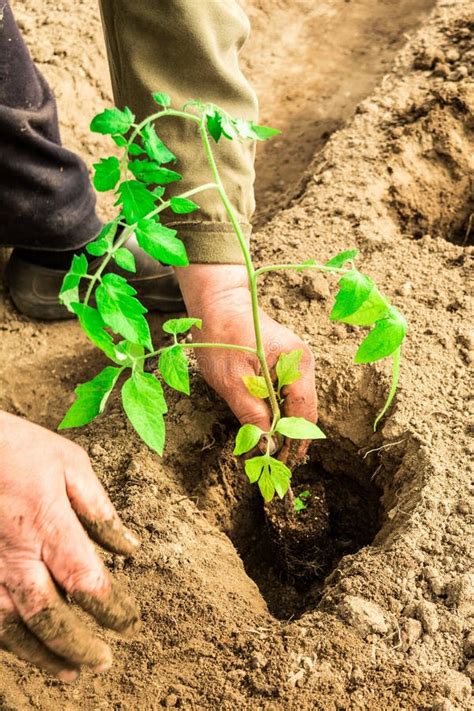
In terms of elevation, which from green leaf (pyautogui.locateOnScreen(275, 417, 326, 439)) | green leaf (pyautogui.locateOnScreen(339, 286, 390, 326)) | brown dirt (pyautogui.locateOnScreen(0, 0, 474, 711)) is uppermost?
green leaf (pyautogui.locateOnScreen(339, 286, 390, 326))

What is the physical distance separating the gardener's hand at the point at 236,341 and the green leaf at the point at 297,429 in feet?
0.69

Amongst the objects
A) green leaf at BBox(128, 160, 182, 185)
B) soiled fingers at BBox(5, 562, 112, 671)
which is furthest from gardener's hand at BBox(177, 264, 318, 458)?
soiled fingers at BBox(5, 562, 112, 671)

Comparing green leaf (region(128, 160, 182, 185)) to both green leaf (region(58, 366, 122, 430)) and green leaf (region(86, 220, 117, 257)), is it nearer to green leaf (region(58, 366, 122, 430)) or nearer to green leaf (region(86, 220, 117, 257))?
green leaf (region(86, 220, 117, 257))

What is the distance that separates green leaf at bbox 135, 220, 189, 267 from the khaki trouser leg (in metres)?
0.60

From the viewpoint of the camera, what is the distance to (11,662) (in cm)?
151

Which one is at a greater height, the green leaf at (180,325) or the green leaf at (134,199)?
the green leaf at (134,199)

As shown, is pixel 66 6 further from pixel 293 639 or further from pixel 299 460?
Result: pixel 293 639

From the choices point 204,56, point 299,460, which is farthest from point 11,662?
point 204,56

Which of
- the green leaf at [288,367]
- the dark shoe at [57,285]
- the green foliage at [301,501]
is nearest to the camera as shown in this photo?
the green leaf at [288,367]

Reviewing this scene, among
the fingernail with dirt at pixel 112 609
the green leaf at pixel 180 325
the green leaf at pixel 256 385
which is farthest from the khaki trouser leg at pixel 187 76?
the fingernail with dirt at pixel 112 609

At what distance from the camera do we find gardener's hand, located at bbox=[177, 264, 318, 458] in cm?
177

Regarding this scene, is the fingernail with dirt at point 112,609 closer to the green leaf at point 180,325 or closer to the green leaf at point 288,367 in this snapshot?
the green leaf at point 180,325

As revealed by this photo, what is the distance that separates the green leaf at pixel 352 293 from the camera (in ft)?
4.25

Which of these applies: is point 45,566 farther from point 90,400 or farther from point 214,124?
point 214,124
